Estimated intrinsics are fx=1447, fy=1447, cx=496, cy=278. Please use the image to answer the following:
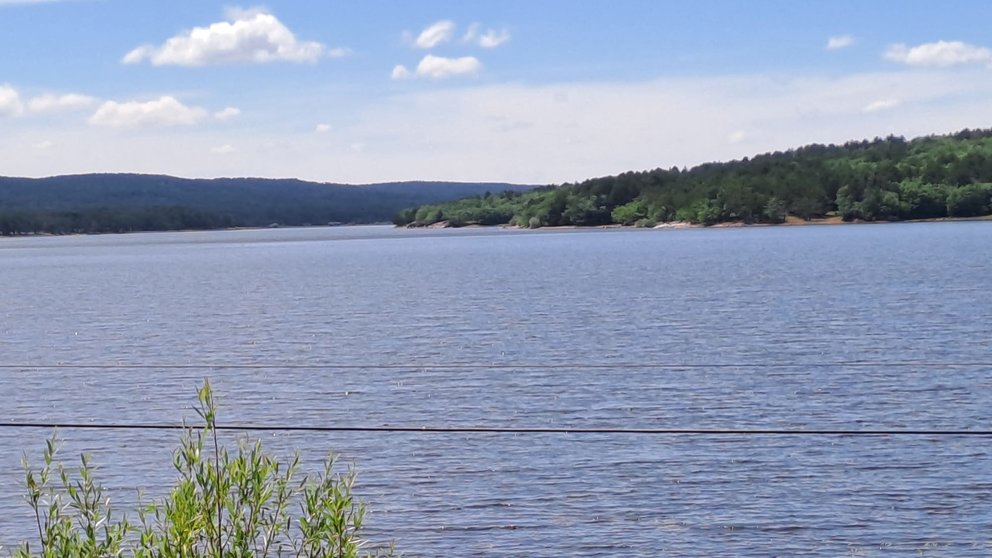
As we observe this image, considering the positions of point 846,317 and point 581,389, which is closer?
point 581,389

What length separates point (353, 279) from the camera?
314 ft

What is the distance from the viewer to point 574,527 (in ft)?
70.1

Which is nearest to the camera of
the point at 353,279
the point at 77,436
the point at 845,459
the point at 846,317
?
the point at 845,459

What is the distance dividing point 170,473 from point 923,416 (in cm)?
1481

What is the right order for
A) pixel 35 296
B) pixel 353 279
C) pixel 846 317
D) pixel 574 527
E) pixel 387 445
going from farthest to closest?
pixel 353 279 → pixel 35 296 → pixel 846 317 → pixel 387 445 → pixel 574 527

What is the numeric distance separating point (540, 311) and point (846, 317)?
1353 cm

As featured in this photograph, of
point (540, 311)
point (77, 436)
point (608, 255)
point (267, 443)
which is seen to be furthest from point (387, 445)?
point (608, 255)

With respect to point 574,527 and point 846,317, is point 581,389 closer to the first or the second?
point 574,527

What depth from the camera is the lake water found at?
A: 21719 mm

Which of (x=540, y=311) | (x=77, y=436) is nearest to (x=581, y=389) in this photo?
(x=77, y=436)

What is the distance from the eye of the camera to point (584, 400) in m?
32.4

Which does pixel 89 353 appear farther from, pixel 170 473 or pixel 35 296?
pixel 35 296

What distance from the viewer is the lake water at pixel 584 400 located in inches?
855

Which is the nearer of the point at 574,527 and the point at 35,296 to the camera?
the point at 574,527
